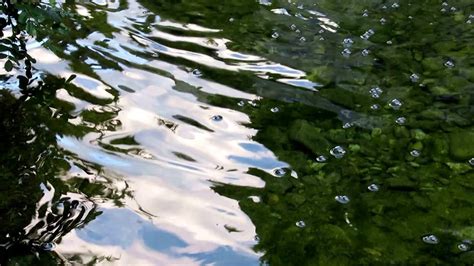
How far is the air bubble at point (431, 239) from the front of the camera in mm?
3041

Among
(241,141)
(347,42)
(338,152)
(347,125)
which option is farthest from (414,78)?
(241,141)

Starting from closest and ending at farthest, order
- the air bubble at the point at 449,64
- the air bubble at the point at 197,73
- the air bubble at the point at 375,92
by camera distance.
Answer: the air bubble at the point at 375,92 < the air bubble at the point at 197,73 < the air bubble at the point at 449,64

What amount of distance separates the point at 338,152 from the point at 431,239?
3.03 feet

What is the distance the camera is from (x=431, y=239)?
306cm

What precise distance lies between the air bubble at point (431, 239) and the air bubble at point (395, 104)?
1.45m

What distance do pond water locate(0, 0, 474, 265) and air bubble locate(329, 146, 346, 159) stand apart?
0.02m

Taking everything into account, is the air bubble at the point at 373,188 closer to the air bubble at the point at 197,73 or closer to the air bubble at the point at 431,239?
the air bubble at the point at 431,239

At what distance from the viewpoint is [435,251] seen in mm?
2992

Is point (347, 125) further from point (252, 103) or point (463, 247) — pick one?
point (463, 247)

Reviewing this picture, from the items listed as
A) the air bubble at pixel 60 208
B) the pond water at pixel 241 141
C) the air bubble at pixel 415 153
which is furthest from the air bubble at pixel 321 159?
the air bubble at pixel 60 208

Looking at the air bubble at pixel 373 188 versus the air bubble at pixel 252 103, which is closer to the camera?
the air bubble at pixel 373 188

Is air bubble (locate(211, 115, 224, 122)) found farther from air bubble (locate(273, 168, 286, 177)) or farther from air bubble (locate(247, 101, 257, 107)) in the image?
air bubble (locate(273, 168, 286, 177))

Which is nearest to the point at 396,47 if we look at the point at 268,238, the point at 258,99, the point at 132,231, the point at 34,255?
the point at 258,99

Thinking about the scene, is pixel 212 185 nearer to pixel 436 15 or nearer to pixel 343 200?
pixel 343 200
